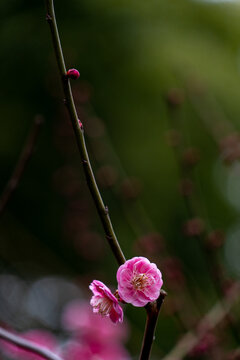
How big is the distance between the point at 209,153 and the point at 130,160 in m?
0.50

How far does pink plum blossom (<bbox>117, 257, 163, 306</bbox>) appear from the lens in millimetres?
467

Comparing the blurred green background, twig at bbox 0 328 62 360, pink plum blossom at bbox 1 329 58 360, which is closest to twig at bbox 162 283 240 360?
pink plum blossom at bbox 1 329 58 360

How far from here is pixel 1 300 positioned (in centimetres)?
135

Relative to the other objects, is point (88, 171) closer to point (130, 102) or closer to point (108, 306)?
point (108, 306)

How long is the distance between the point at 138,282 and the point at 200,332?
62 centimetres

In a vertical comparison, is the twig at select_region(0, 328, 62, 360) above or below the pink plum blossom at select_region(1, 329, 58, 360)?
above

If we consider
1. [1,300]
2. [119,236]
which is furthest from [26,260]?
[119,236]

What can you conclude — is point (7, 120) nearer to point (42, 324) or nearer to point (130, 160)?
point (130, 160)

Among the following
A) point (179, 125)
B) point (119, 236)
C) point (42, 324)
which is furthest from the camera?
point (119, 236)

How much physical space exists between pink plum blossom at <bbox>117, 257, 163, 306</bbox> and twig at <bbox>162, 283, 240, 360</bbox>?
50 centimetres

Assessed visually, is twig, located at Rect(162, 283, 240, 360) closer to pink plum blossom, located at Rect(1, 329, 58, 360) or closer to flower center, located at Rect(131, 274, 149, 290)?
pink plum blossom, located at Rect(1, 329, 58, 360)

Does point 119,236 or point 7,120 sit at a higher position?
point 7,120

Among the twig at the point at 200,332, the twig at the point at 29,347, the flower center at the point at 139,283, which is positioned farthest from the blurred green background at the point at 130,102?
the flower center at the point at 139,283

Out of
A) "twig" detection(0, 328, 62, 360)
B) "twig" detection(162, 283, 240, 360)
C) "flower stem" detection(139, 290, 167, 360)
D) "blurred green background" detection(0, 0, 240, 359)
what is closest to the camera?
"flower stem" detection(139, 290, 167, 360)
